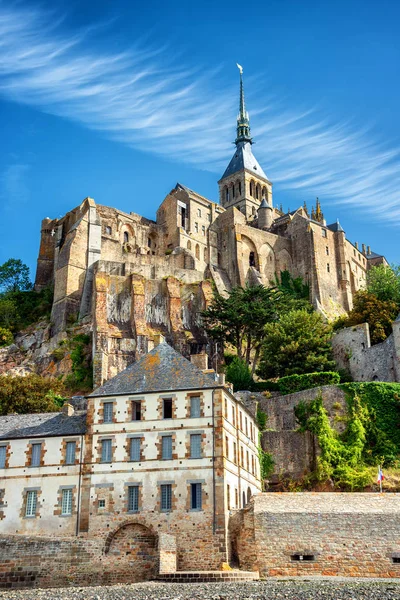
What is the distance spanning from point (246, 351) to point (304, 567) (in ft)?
98.2

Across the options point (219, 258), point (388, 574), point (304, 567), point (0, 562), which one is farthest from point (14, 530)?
point (219, 258)

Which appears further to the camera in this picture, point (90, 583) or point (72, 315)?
point (72, 315)

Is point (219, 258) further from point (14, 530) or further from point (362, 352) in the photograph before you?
point (14, 530)

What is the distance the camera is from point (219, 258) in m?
79.8

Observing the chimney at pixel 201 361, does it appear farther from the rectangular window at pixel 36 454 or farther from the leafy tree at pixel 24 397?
the leafy tree at pixel 24 397

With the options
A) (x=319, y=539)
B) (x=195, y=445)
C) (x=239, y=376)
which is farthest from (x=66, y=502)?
(x=239, y=376)

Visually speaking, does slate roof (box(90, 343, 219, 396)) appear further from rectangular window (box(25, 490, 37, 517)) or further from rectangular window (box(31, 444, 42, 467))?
rectangular window (box(25, 490, 37, 517))

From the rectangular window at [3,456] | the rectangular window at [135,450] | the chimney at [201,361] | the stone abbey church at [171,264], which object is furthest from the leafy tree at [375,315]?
the rectangular window at [3,456]

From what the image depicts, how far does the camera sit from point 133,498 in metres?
31.0

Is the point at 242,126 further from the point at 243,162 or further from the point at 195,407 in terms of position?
the point at 195,407

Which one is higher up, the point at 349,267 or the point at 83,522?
the point at 349,267

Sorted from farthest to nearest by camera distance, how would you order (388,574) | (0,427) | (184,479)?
(0,427), (184,479), (388,574)

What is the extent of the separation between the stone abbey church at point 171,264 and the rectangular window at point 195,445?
24.2 metres

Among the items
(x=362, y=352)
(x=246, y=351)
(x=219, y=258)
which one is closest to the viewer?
(x=362, y=352)
